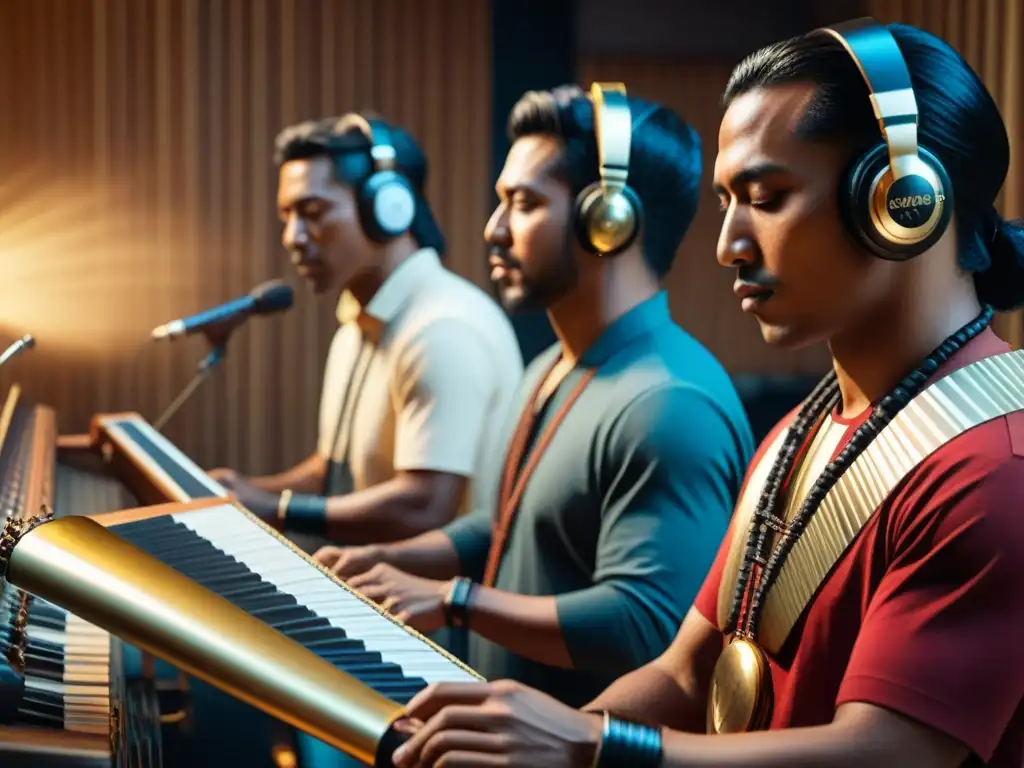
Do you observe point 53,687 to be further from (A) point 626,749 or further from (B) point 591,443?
(B) point 591,443

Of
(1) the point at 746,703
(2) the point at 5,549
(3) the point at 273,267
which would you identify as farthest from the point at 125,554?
(3) the point at 273,267

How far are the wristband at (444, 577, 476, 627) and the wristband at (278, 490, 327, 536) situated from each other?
843 millimetres

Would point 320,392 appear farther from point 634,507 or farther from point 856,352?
point 856,352

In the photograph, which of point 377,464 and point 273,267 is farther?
point 273,267

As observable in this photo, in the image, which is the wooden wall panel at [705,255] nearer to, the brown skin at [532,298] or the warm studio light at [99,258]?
the warm studio light at [99,258]

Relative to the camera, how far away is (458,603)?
65.7 inches

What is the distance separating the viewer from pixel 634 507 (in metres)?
1.63

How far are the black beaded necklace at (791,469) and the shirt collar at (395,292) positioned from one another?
158cm

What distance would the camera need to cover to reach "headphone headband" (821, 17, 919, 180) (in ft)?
3.49

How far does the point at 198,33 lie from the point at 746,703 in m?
3.72

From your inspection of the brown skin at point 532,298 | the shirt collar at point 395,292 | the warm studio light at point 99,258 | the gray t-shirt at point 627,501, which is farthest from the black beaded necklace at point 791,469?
the warm studio light at point 99,258

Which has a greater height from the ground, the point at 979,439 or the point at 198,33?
the point at 198,33

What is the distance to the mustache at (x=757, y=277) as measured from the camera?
1.13 metres

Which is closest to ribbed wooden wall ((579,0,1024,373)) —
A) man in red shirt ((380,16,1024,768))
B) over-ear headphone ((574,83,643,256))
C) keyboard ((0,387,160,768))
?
over-ear headphone ((574,83,643,256))
